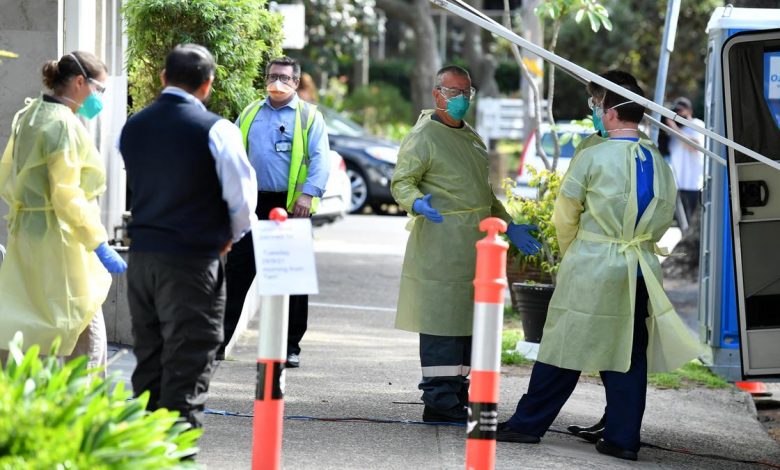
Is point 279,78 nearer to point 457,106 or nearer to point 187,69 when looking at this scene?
point 457,106

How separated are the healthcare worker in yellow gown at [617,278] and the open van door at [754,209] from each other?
1.09 m

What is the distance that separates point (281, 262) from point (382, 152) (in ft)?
50.0

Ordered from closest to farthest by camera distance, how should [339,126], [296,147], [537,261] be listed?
[296,147] < [537,261] < [339,126]

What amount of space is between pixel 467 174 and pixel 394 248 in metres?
9.17

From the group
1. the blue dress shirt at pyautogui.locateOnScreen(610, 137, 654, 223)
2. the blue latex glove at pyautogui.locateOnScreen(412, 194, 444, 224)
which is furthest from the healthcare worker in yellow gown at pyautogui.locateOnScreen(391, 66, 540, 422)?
the blue dress shirt at pyautogui.locateOnScreen(610, 137, 654, 223)

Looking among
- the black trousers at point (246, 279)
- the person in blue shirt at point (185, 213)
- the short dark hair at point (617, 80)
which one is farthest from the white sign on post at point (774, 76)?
the person in blue shirt at point (185, 213)

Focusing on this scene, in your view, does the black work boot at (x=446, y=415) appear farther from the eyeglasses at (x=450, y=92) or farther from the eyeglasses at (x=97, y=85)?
the eyeglasses at (x=97, y=85)

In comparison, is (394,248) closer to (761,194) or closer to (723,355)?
(723,355)

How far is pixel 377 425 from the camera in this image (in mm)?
6926

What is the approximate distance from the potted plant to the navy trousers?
2192 mm

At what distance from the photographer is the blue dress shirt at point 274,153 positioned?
814cm

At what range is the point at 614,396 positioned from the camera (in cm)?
656

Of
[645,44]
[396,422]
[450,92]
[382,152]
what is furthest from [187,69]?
[645,44]

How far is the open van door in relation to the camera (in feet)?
24.5
